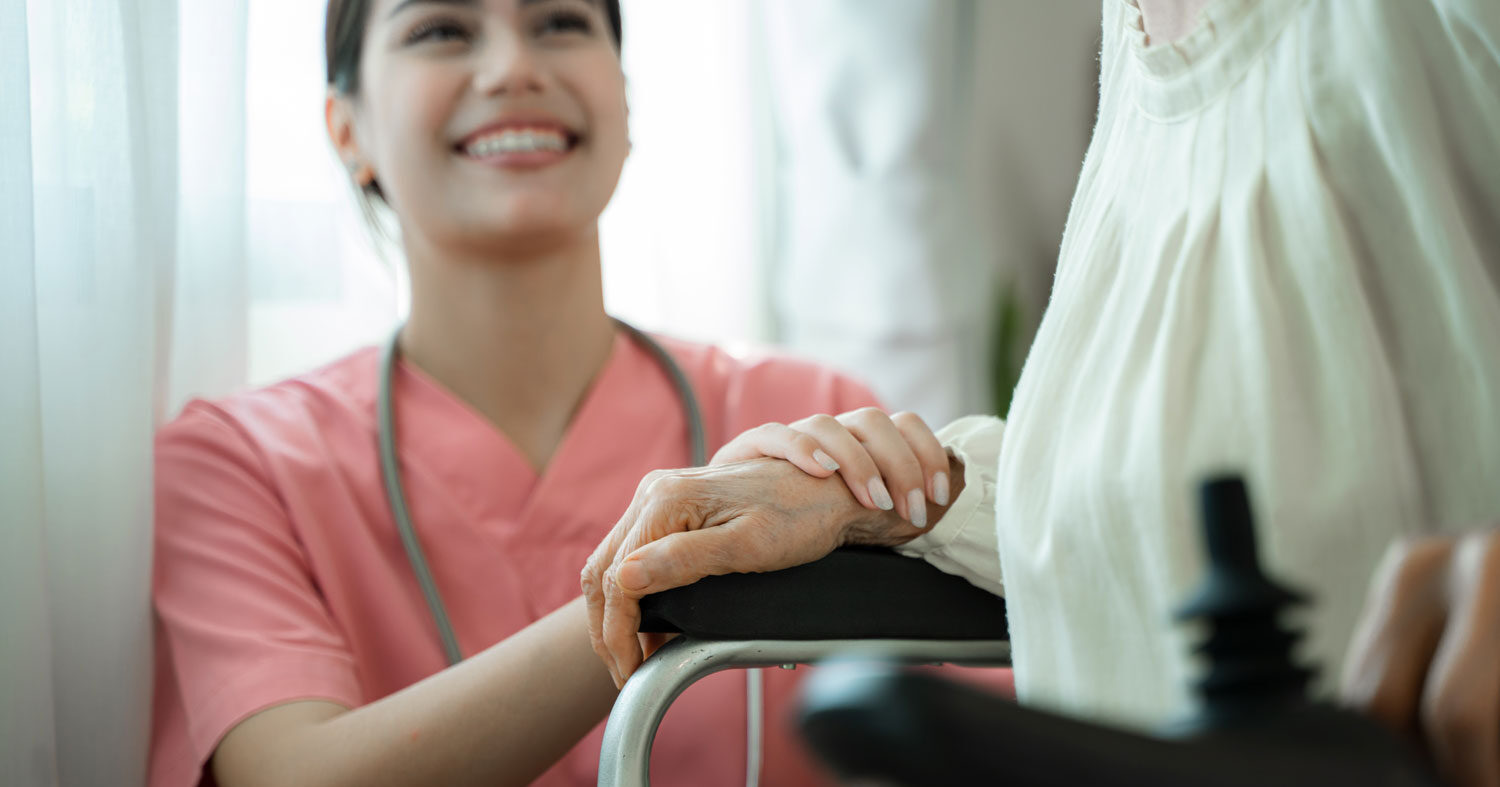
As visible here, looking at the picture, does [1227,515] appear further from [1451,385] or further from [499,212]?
[499,212]

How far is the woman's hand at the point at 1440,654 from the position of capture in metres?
0.23

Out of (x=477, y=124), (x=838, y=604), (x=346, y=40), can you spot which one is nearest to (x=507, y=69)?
(x=477, y=124)

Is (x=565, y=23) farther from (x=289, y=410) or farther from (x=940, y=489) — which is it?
(x=940, y=489)

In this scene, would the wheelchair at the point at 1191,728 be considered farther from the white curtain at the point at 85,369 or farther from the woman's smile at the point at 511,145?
the woman's smile at the point at 511,145

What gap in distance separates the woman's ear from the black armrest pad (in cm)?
72

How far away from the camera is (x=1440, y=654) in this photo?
24 centimetres

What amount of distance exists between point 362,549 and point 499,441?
0.48ft

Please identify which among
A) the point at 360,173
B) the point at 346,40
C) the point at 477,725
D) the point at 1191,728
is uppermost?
the point at 346,40

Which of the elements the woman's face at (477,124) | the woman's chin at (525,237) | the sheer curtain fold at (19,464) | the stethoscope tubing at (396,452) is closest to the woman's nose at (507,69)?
the woman's face at (477,124)

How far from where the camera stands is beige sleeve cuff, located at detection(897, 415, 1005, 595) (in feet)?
2.02

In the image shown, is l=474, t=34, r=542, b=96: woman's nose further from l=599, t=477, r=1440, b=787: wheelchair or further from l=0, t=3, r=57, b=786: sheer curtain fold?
l=599, t=477, r=1440, b=787: wheelchair

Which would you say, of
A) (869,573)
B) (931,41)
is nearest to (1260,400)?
(869,573)

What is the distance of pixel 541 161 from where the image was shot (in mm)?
1055

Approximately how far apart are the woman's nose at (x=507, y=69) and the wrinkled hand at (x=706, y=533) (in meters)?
0.55
